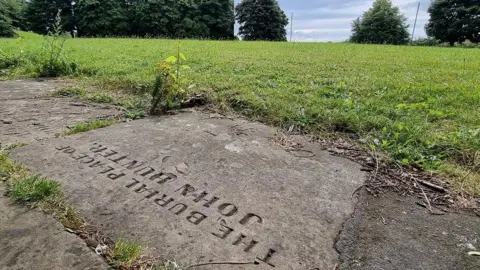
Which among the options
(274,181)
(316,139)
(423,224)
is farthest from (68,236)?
(316,139)

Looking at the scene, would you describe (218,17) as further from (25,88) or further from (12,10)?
(25,88)

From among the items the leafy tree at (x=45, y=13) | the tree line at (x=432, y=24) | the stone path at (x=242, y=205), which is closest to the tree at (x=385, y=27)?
the tree line at (x=432, y=24)

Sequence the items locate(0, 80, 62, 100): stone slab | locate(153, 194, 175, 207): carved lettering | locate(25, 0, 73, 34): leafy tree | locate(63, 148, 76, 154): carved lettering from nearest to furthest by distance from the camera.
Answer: locate(153, 194, 175, 207): carved lettering < locate(63, 148, 76, 154): carved lettering < locate(0, 80, 62, 100): stone slab < locate(25, 0, 73, 34): leafy tree

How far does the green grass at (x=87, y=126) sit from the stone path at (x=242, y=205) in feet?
0.33

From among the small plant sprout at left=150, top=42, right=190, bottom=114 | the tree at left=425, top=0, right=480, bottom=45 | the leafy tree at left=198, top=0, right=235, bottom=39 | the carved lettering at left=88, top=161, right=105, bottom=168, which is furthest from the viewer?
the leafy tree at left=198, top=0, right=235, bottom=39

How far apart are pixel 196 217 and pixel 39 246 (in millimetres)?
554

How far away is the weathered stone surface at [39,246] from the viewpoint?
3.51 feet

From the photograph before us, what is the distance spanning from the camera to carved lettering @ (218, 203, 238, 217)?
1391 mm

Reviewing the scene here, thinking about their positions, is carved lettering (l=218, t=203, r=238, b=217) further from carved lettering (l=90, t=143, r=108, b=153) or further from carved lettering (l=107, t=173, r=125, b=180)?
carved lettering (l=90, t=143, r=108, b=153)

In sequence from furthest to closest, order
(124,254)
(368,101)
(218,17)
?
(218,17) → (368,101) → (124,254)

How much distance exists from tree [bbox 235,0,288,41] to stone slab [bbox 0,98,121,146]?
81.3 feet

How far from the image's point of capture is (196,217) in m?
1.36

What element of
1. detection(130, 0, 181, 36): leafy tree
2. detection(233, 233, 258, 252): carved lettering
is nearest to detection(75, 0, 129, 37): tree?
detection(130, 0, 181, 36): leafy tree

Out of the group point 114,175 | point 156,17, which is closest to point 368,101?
point 114,175
